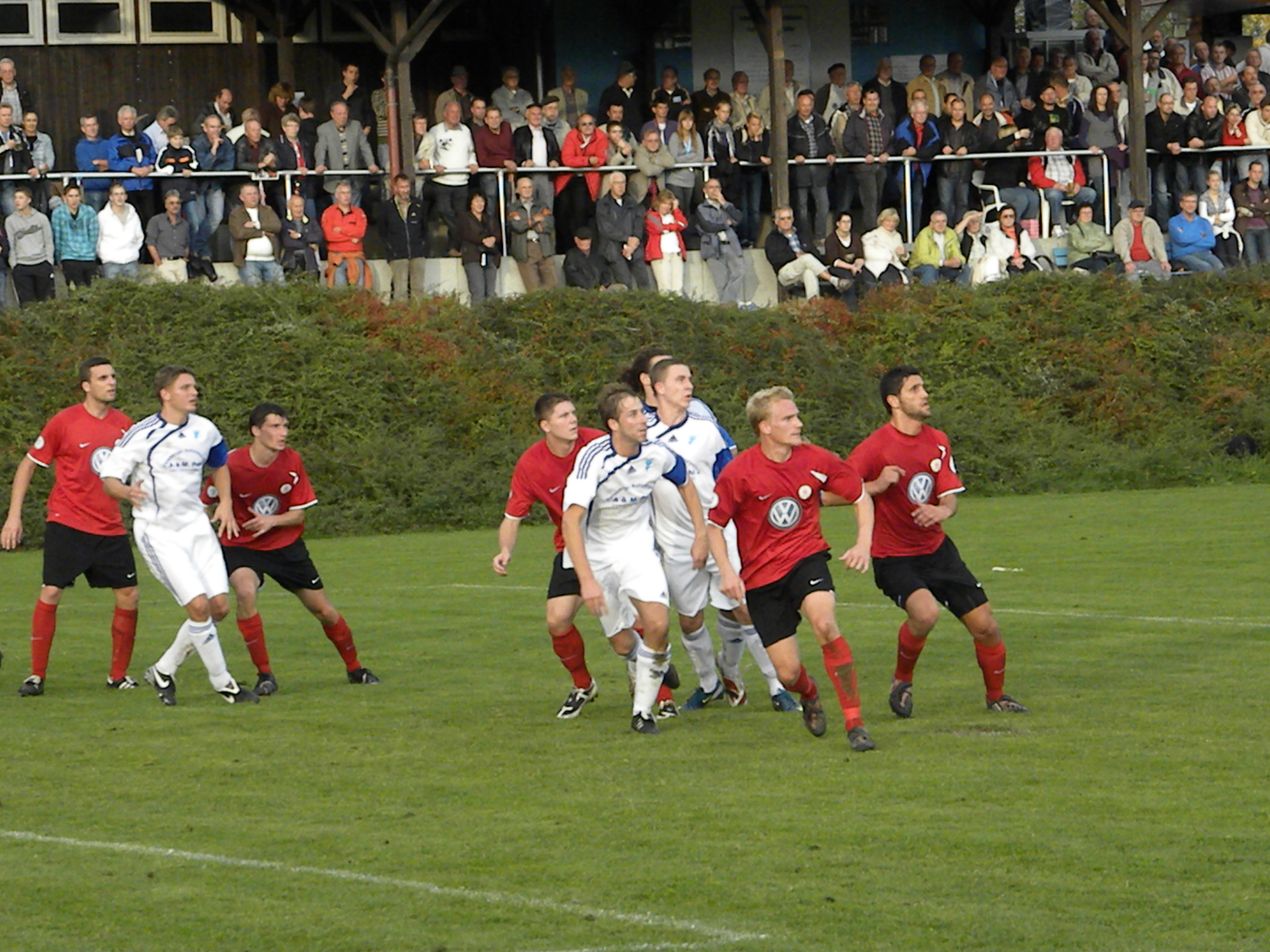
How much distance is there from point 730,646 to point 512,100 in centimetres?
1603

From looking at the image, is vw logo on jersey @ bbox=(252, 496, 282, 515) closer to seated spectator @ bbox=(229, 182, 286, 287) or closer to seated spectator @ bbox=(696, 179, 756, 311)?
seated spectator @ bbox=(229, 182, 286, 287)

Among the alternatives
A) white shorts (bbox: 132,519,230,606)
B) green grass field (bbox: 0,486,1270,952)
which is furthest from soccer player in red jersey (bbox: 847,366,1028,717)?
white shorts (bbox: 132,519,230,606)

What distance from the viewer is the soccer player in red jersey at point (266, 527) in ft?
37.4

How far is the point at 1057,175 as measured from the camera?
26547 millimetres

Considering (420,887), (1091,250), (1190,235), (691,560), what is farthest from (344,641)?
(1190,235)

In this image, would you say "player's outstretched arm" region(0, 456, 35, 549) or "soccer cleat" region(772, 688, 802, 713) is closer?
"soccer cleat" region(772, 688, 802, 713)

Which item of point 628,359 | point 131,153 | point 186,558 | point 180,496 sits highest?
point 131,153

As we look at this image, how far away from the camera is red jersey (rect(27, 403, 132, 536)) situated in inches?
463

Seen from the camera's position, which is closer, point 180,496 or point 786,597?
point 786,597

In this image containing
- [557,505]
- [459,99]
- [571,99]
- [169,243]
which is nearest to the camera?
[557,505]

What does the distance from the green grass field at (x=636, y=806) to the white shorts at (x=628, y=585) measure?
61 cm

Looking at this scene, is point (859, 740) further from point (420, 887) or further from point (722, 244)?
point (722, 244)

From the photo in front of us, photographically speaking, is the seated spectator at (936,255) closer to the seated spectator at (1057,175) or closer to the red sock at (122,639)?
the seated spectator at (1057,175)

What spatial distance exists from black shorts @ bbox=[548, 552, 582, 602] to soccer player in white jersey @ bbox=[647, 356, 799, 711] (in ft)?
1.71
